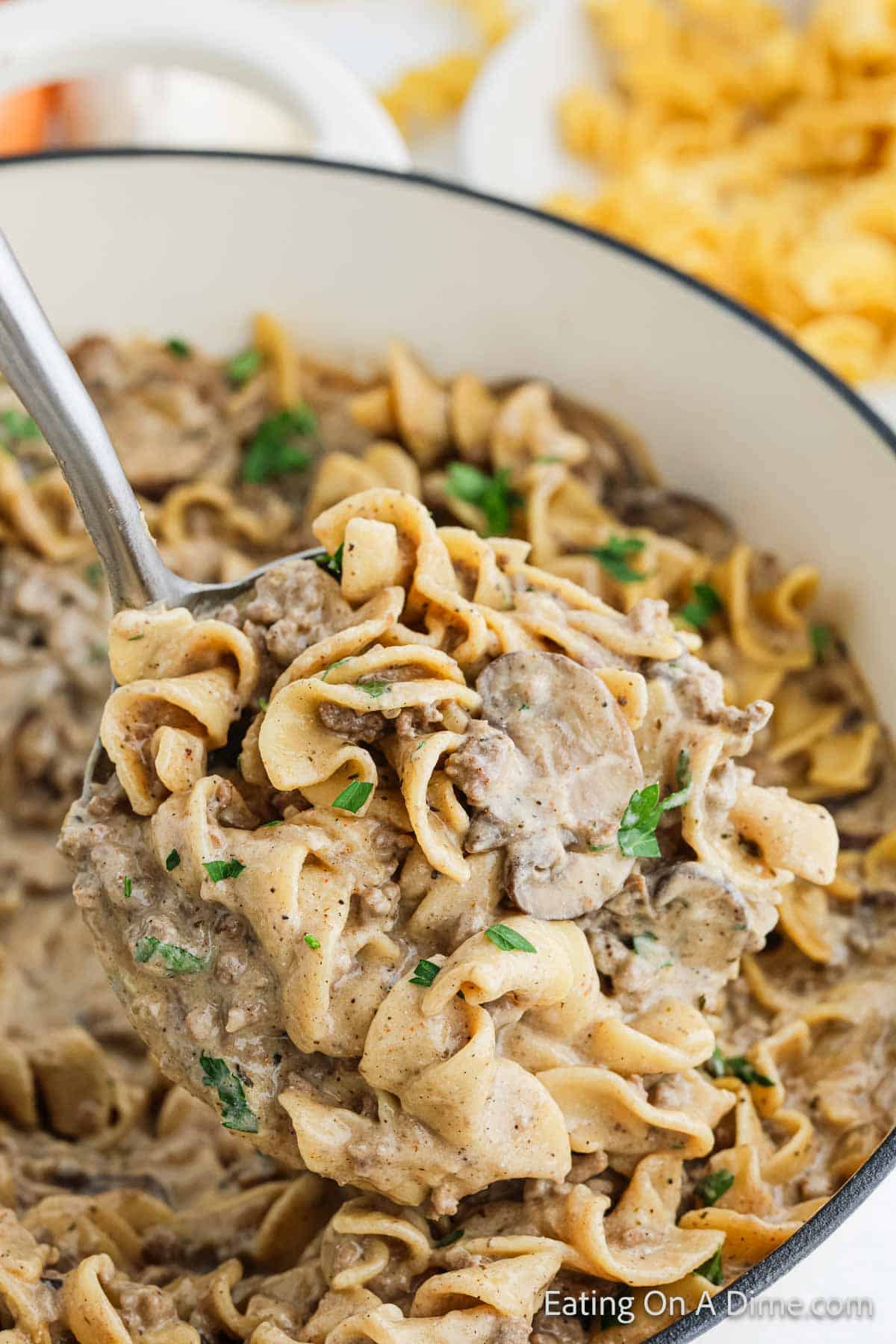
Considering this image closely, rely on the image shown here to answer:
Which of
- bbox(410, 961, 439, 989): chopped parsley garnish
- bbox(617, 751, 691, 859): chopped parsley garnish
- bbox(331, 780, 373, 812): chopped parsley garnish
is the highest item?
bbox(617, 751, 691, 859): chopped parsley garnish

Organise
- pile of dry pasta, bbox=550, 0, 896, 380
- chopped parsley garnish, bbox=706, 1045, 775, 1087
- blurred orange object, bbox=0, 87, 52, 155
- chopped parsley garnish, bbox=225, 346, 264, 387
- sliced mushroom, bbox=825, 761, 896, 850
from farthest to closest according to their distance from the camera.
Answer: pile of dry pasta, bbox=550, 0, 896, 380, blurred orange object, bbox=0, 87, 52, 155, chopped parsley garnish, bbox=225, 346, 264, 387, sliced mushroom, bbox=825, 761, 896, 850, chopped parsley garnish, bbox=706, 1045, 775, 1087

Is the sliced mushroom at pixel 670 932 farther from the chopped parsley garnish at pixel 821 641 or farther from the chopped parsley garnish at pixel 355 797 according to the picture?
the chopped parsley garnish at pixel 821 641

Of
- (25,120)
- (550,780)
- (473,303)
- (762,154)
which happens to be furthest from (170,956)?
(762,154)

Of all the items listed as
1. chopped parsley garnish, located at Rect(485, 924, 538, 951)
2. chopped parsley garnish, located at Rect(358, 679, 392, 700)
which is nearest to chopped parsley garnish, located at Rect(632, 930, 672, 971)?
chopped parsley garnish, located at Rect(485, 924, 538, 951)

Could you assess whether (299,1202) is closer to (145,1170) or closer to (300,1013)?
(145,1170)

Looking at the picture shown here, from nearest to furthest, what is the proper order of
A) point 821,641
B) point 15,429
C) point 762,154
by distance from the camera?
point 821,641, point 15,429, point 762,154

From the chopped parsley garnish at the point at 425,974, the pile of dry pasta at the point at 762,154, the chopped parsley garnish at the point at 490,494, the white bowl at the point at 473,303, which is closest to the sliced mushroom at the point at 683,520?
the white bowl at the point at 473,303

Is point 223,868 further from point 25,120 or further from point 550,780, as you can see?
point 25,120

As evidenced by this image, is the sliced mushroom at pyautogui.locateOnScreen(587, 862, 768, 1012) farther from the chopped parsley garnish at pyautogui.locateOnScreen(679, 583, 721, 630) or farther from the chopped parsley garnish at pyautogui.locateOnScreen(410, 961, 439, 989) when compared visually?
the chopped parsley garnish at pyautogui.locateOnScreen(679, 583, 721, 630)
